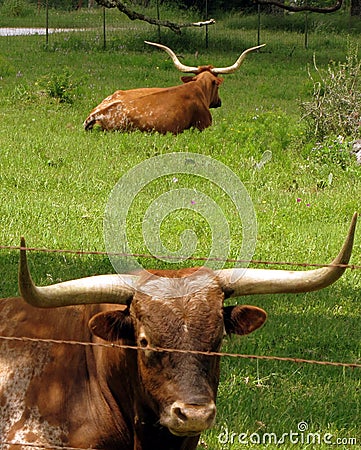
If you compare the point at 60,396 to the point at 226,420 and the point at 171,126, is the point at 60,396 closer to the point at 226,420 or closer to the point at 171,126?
the point at 226,420

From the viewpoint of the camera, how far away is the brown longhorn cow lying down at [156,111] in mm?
12766

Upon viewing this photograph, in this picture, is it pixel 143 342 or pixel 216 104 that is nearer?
pixel 143 342

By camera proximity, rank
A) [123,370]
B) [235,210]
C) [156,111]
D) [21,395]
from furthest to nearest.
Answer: [156,111], [235,210], [21,395], [123,370]

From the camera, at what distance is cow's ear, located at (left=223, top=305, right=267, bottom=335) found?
3.88 meters

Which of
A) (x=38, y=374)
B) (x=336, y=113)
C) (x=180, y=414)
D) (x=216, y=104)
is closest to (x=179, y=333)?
(x=180, y=414)

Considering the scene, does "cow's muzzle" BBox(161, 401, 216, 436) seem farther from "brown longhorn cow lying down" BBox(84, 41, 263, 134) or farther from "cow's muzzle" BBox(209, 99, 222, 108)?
"cow's muzzle" BBox(209, 99, 222, 108)

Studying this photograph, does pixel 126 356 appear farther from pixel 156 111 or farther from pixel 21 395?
pixel 156 111

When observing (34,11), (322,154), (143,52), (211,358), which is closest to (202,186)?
(322,154)

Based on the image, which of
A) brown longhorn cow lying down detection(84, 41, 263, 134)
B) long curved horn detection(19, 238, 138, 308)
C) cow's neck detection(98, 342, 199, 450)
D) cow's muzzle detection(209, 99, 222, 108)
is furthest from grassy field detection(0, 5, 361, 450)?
long curved horn detection(19, 238, 138, 308)

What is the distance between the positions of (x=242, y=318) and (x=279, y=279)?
0.30 meters

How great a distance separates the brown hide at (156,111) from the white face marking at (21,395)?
8.55 m

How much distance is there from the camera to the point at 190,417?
11.0ft

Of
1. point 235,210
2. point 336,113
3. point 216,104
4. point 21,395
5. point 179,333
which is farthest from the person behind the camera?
point 216,104

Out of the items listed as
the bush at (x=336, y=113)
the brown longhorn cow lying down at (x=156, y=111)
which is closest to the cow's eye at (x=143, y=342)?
the bush at (x=336, y=113)
